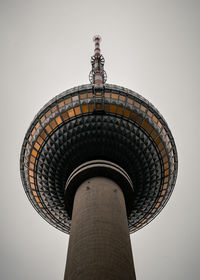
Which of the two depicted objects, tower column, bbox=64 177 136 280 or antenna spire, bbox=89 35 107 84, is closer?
tower column, bbox=64 177 136 280

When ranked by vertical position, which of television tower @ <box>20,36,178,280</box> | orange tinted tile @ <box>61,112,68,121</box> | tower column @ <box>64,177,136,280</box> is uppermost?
orange tinted tile @ <box>61,112,68,121</box>

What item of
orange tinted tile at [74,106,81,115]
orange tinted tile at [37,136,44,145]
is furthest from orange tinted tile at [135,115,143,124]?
orange tinted tile at [37,136,44,145]

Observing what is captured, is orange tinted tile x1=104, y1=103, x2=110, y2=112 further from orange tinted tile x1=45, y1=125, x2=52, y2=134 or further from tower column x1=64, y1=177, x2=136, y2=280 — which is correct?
tower column x1=64, y1=177, x2=136, y2=280

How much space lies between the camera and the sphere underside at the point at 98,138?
20.3m

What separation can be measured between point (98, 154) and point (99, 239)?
797 cm

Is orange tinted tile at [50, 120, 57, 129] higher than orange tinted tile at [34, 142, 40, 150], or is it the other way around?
orange tinted tile at [50, 120, 57, 129]

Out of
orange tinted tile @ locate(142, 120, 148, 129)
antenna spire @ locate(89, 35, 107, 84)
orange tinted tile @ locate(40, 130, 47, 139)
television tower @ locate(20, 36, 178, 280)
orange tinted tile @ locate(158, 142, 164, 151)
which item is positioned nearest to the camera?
television tower @ locate(20, 36, 178, 280)

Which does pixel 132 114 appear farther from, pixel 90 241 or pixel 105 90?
pixel 90 241

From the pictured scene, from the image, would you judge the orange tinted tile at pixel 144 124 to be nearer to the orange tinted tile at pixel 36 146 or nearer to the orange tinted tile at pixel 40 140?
the orange tinted tile at pixel 40 140

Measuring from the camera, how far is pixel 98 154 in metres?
19.8

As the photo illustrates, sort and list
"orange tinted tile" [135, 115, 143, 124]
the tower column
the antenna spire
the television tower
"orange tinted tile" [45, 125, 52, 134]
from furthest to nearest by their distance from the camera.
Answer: the antenna spire → "orange tinted tile" [45, 125, 52, 134] → "orange tinted tile" [135, 115, 143, 124] → the television tower → the tower column

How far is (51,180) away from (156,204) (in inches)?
402

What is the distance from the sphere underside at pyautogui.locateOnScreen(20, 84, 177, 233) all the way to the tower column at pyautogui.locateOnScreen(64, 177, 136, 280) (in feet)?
14.7

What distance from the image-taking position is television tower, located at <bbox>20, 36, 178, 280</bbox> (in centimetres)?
1802
